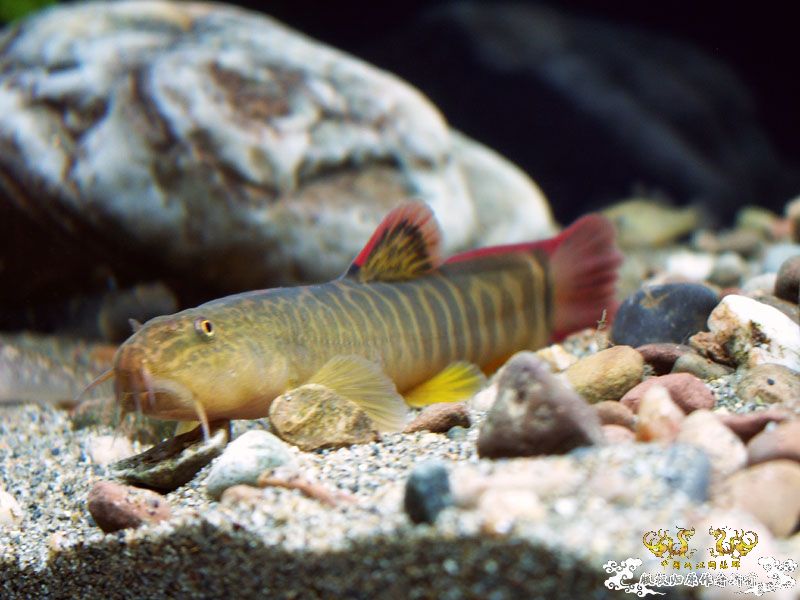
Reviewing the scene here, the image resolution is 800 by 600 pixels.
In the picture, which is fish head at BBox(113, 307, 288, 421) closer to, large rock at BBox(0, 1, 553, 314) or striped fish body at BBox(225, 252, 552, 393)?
striped fish body at BBox(225, 252, 552, 393)

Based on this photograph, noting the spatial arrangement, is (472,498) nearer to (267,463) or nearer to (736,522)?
(736,522)

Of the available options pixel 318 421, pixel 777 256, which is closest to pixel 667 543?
pixel 318 421

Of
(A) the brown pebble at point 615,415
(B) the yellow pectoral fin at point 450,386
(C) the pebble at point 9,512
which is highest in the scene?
(A) the brown pebble at point 615,415

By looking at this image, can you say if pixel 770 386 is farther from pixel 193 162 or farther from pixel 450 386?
pixel 193 162

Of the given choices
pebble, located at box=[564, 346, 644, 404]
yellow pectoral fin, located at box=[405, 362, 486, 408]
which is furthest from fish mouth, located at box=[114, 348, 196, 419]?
pebble, located at box=[564, 346, 644, 404]

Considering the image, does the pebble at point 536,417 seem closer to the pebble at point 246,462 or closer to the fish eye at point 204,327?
the pebble at point 246,462

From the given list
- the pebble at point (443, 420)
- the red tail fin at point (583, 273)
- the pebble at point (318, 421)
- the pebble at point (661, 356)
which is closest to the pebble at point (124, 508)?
the pebble at point (318, 421)

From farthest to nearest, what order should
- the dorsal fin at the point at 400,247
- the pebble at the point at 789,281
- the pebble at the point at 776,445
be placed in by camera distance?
1. the dorsal fin at the point at 400,247
2. the pebble at the point at 789,281
3. the pebble at the point at 776,445

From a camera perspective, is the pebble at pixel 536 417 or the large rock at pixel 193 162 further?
the large rock at pixel 193 162
